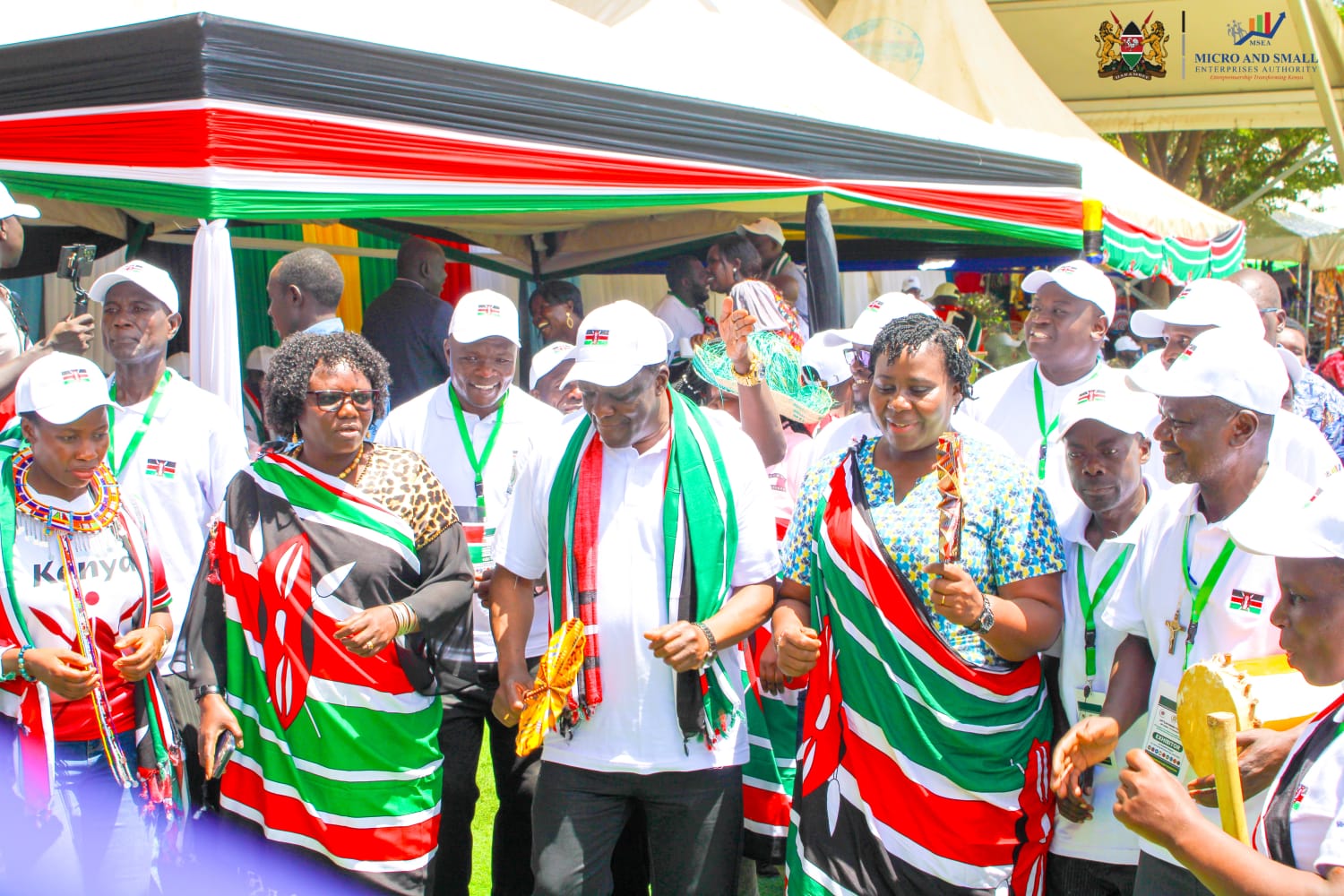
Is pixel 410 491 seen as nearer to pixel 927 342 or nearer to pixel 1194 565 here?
pixel 927 342

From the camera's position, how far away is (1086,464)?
10.4ft

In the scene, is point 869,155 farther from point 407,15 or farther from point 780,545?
point 780,545

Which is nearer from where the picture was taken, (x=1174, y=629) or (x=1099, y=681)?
(x=1174, y=629)

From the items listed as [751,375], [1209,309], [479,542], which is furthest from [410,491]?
[1209,309]

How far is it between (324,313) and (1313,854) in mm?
3775

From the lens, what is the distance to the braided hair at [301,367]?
3.30 meters

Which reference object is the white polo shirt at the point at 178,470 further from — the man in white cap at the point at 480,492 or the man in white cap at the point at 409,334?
the man in white cap at the point at 409,334

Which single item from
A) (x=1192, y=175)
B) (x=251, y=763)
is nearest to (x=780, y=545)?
(x=251, y=763)

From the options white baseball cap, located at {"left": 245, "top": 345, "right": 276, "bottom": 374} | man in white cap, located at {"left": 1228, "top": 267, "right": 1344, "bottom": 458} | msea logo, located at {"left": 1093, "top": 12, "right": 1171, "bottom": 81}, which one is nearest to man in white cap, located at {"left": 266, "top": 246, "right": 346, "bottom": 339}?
white baseball cap, located at {"left": 245, "top": 345, "right": 276, "bottom": 374}

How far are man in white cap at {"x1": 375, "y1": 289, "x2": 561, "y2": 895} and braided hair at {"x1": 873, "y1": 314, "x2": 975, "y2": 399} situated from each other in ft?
3.85

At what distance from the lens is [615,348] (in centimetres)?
315

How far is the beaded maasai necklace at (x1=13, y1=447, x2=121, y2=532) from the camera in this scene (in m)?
3.21

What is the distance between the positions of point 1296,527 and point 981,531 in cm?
105

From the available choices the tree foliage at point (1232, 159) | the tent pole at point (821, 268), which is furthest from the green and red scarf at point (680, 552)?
the tree foliage at point (1232, 159)
